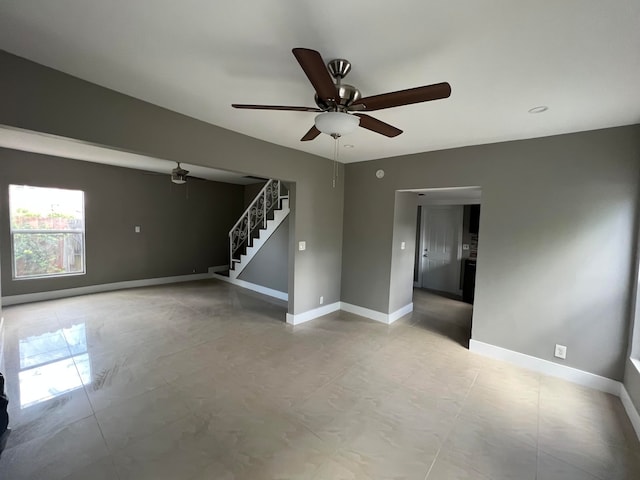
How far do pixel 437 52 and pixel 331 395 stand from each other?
283 cm

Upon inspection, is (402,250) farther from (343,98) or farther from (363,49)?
(363,49)

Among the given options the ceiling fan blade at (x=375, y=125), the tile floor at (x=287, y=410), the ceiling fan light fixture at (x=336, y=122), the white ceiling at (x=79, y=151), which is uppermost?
the white ceiling at (x=79, y=151)

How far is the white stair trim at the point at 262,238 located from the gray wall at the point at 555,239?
2866 mm

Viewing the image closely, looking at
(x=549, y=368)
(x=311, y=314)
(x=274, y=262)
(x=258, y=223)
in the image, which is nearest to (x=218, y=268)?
(x=258, y=223)

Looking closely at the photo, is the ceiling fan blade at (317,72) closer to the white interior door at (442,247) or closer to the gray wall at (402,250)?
the gray wall at (402,250)

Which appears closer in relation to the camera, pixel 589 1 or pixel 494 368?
pixel 589 1

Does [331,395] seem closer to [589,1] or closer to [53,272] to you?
[589,1]

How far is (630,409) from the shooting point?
2352mm

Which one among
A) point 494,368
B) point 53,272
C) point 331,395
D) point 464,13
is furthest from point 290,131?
point 53,272

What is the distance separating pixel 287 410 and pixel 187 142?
277 centimetres

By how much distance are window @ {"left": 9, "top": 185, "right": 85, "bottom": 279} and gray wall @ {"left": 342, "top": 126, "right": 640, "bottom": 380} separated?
21.7ft

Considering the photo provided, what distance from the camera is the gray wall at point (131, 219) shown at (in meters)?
4.75

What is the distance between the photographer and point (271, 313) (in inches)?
184

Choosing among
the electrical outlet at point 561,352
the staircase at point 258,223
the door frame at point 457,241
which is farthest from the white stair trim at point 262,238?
the electrical outlet at point 561,352
